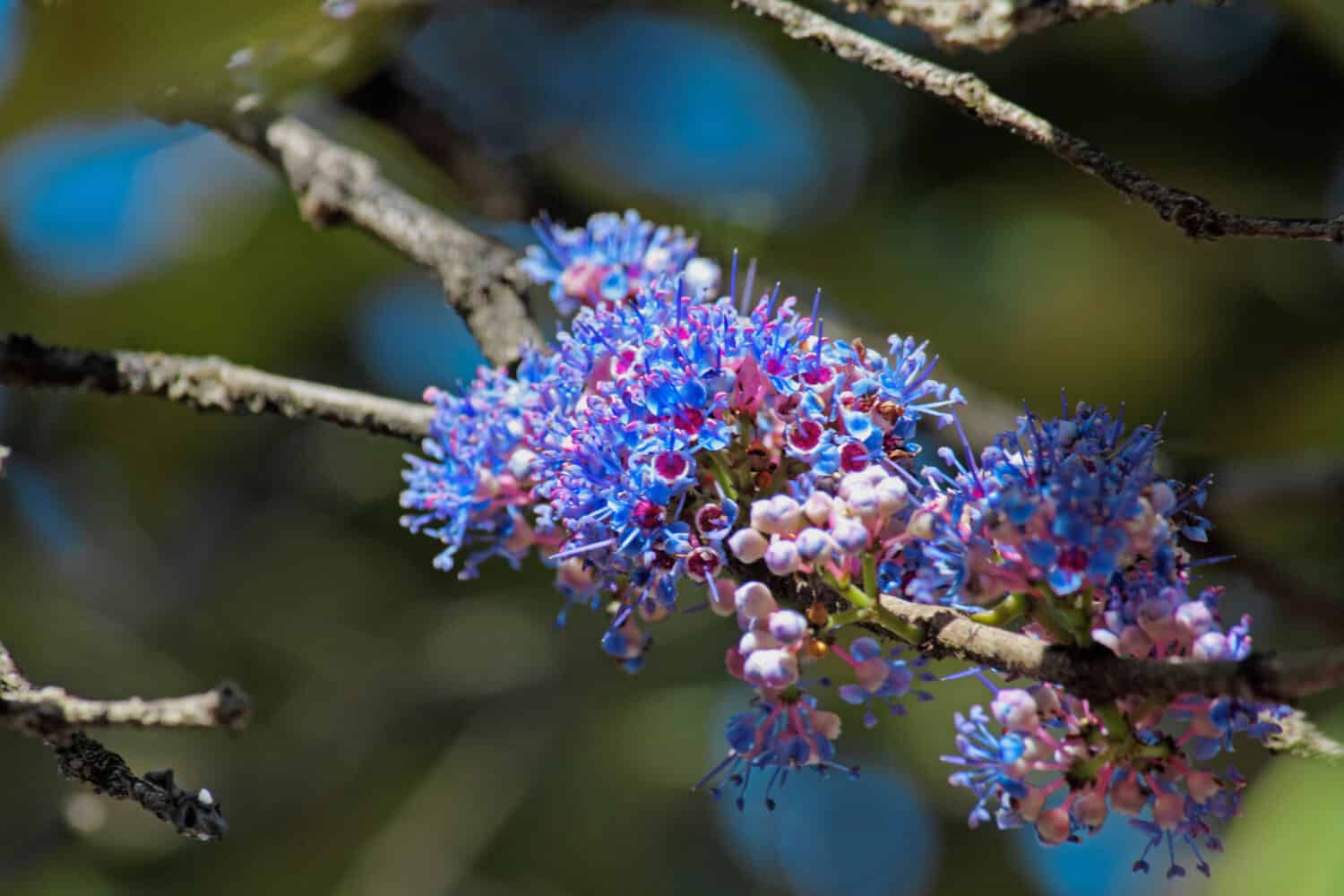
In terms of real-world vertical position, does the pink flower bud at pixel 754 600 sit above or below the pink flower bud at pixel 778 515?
below

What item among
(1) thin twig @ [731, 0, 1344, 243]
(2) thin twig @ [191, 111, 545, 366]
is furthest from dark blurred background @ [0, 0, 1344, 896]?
(1) thin twig @ [731, 0, 1344, 243]

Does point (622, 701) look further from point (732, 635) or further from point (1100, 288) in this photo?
point (1100, 288)

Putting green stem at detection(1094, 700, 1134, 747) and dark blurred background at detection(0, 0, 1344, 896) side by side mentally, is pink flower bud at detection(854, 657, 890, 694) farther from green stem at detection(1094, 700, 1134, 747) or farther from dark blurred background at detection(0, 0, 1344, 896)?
dark blurred background at detection(0, 0, 1344, 896)

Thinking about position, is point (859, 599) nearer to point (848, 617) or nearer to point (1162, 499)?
point (848, 617)

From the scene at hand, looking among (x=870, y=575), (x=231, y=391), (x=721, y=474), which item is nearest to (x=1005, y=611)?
(x=870, y=575)

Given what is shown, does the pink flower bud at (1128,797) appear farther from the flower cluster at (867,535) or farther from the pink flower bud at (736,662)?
the pink flower bud at (736,662)

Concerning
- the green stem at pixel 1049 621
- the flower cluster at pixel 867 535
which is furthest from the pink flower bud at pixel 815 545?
the green stem at pixel 1049 621
